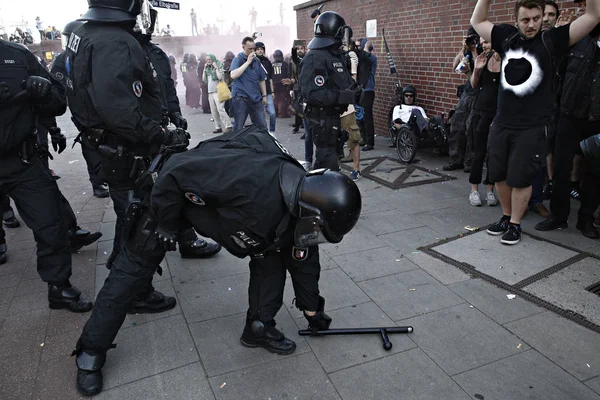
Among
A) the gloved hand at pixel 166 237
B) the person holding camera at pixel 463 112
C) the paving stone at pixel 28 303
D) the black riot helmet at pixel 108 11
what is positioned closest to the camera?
the gloved hand at pixel 166 237

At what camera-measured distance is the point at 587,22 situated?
3.36 metres

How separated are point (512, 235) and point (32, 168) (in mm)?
3921

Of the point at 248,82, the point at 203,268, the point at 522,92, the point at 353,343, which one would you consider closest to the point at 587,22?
the point at 522,92

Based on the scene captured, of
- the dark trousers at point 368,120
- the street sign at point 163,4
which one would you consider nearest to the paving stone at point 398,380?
the street sign at point 163,4

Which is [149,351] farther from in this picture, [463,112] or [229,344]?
[463,112]

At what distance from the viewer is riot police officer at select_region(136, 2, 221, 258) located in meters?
4.05

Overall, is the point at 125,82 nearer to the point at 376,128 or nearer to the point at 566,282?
the point at 566,282

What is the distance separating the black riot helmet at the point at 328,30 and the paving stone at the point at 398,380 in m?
3.60

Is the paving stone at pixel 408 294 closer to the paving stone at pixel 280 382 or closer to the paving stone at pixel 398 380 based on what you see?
the paving stone at pixel 398 380

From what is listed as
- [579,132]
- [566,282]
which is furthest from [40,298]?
[579,132]

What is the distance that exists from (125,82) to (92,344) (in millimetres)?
1543

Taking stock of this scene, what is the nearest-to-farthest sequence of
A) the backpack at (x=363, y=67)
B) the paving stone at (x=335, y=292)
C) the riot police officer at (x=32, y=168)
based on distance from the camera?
the riot police officer at (x=32, y=168) → the paving stone at (x=335, y=292) → the backpack at (x=363, y=67)

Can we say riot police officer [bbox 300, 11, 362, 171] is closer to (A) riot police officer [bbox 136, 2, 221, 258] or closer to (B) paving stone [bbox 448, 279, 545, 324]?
(A) riot police officer [bbox 136, 2, 221, 258]

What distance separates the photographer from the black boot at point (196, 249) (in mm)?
4074
